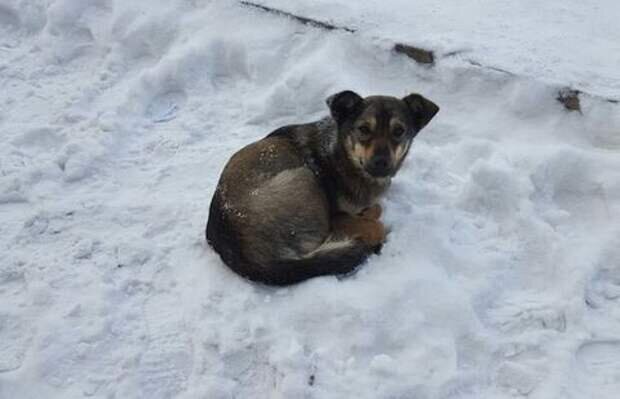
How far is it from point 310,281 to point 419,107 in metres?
1.54

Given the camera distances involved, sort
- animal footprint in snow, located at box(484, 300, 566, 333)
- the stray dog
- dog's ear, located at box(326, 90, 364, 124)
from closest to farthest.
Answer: animal footprint in snow, located at box(484, 300, 566, 333) < the stray dog < dog's ear, located at box(326, 90, 364, 124)

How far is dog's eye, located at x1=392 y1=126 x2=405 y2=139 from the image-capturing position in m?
4.63

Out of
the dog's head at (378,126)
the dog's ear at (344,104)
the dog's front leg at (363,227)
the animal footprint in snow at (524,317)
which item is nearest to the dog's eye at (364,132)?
the dog's head at (378,126)

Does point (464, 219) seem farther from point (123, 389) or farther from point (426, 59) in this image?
A: point (123, 389)

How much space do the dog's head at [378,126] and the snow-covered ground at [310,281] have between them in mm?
423

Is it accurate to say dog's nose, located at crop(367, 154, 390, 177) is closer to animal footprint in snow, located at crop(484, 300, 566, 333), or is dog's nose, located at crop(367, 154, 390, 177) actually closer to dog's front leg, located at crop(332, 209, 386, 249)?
dog's front leg, located at crop(332, 209, 386, 249)

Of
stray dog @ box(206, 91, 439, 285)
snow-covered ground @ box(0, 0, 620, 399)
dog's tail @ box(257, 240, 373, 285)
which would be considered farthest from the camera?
stray dog @ box(206, 91, 439, 285)

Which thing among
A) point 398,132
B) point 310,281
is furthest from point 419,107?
point 310,281

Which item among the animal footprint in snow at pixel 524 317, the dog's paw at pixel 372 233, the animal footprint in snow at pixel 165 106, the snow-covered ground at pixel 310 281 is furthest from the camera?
the animal footprint in snow at pixel 165 106

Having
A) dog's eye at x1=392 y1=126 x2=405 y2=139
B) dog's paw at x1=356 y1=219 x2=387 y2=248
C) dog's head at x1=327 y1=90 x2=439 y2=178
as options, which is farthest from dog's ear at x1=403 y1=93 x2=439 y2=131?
dog's paw at x1=356 y1=219 x2=387 y2=248

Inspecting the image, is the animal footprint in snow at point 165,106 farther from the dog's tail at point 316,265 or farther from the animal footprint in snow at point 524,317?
the animal footprint in snow at point 524,317

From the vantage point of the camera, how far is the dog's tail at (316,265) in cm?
414

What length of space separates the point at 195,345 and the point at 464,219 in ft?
6.69

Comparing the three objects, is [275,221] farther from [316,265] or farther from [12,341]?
[12,341]
